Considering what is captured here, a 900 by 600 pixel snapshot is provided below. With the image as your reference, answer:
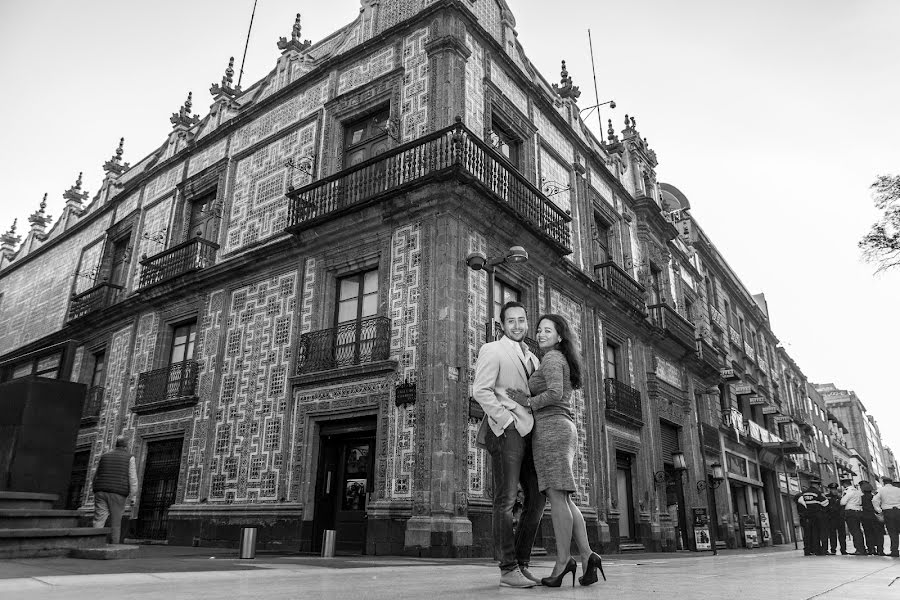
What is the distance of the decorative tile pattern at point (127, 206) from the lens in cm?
1877

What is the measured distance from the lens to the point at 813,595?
3.22m

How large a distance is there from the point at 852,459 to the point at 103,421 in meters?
66.4

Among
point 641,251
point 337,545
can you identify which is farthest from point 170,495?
point 641,251

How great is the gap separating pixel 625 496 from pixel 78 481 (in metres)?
13.4

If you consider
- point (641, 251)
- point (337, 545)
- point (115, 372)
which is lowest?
point (337, 545)

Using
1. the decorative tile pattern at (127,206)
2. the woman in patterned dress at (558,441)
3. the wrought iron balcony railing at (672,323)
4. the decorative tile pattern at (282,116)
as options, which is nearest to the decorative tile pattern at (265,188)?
the decorative tile pattern at (282,116)

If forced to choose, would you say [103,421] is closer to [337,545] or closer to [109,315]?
[109,315]

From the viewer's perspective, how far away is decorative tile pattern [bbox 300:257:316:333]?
11.9 meters

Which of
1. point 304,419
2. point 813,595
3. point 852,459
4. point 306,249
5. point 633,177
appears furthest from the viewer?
point 852,459

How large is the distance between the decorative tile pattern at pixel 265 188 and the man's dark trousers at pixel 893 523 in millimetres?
12454

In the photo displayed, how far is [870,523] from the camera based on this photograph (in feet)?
38.4

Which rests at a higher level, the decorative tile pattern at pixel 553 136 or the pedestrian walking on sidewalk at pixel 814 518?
the decorative tile pattern at pixel 553 136

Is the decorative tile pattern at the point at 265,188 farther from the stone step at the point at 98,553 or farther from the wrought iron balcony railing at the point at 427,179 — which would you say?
the stone step at the point at 98,553

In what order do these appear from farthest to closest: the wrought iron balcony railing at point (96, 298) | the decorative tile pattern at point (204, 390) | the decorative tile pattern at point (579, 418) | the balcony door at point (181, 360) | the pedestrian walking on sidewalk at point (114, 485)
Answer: the wrought iron balcony railing at point (96, 298), the balcony door at point (181, 360), the decorative tile pattern at point (579, 418), the decorative tile pattern at point (204, 390), the pedestrian walking on sidewalk at point (114, 485)
